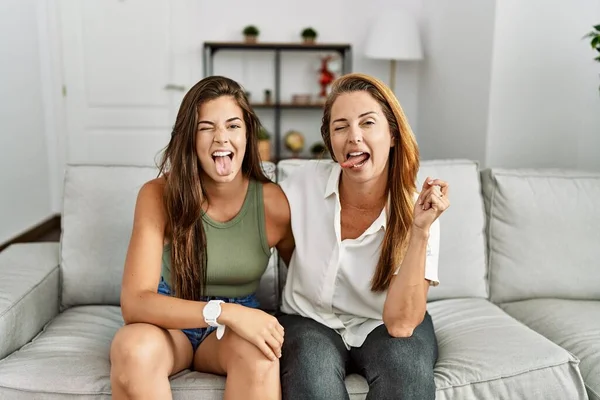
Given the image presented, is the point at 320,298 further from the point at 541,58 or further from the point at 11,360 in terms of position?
the point at 541,58

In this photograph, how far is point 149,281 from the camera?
1.45 metres

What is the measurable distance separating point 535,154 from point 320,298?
5.98ft

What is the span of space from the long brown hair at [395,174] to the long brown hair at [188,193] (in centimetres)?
30

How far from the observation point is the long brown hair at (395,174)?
1524 mm

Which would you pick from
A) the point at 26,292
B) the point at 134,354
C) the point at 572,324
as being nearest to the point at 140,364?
the point at 134,354

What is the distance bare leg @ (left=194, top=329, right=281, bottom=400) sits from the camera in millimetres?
1337

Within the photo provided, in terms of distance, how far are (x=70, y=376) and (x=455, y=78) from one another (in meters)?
2.76

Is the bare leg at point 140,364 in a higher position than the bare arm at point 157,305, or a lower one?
lower

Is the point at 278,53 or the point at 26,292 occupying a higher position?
the point at 278,53

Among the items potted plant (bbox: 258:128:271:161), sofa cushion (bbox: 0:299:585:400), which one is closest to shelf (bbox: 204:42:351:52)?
potted plant (bbox: 258:128:271:161)

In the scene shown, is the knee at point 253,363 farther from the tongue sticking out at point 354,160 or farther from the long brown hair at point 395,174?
the tongue sticking out at point 354,160

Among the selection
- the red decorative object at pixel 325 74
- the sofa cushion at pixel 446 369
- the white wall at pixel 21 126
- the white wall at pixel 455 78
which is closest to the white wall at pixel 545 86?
the white wall at pixel 455 78

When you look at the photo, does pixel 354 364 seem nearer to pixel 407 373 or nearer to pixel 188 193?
pixel 407 373

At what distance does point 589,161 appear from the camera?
293 centimetres
